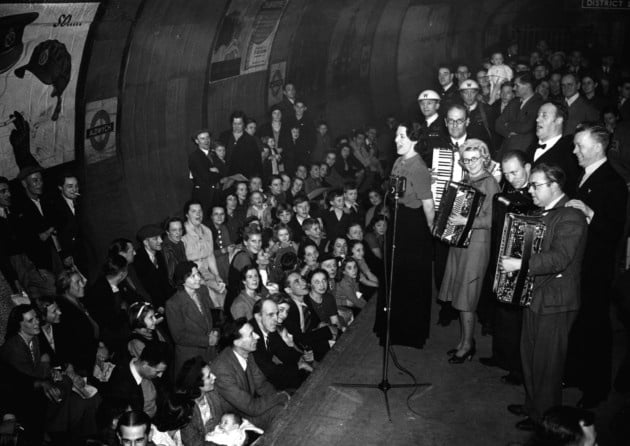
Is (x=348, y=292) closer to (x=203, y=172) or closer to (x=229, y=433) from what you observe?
(x=229, y=433)

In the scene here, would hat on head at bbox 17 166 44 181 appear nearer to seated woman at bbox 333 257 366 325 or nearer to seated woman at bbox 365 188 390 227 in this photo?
seated woman at bbox 333 257 366 325

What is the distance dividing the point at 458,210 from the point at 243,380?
7.96 ft

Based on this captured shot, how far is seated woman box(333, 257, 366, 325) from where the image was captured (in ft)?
26.3

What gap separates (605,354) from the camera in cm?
487

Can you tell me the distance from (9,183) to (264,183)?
5612mm

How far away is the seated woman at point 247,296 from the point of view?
6598 mm

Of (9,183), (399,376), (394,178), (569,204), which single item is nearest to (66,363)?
(9,183)

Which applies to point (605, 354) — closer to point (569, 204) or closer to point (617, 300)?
point (617, 300)

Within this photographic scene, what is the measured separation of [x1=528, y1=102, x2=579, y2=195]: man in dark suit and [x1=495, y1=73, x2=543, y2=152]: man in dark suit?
145 cm

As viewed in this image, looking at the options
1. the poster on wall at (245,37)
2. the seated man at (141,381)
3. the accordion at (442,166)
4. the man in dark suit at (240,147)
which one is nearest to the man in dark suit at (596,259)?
the accordion at (442,166)

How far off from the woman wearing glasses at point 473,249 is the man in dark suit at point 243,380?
71.8 inches

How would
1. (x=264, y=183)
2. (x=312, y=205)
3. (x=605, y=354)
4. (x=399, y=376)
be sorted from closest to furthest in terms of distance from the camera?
(x=605, y=354) → (x=399, y=376) → (x=312, y=205) → (x=264, y=183)

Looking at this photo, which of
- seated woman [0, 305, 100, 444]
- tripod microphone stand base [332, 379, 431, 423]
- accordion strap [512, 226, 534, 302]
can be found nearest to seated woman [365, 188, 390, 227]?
tripod microphone stand base [332, 379, 431, 423]

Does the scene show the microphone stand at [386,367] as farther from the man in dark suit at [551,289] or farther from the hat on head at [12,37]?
the hat on head at [12,37]
